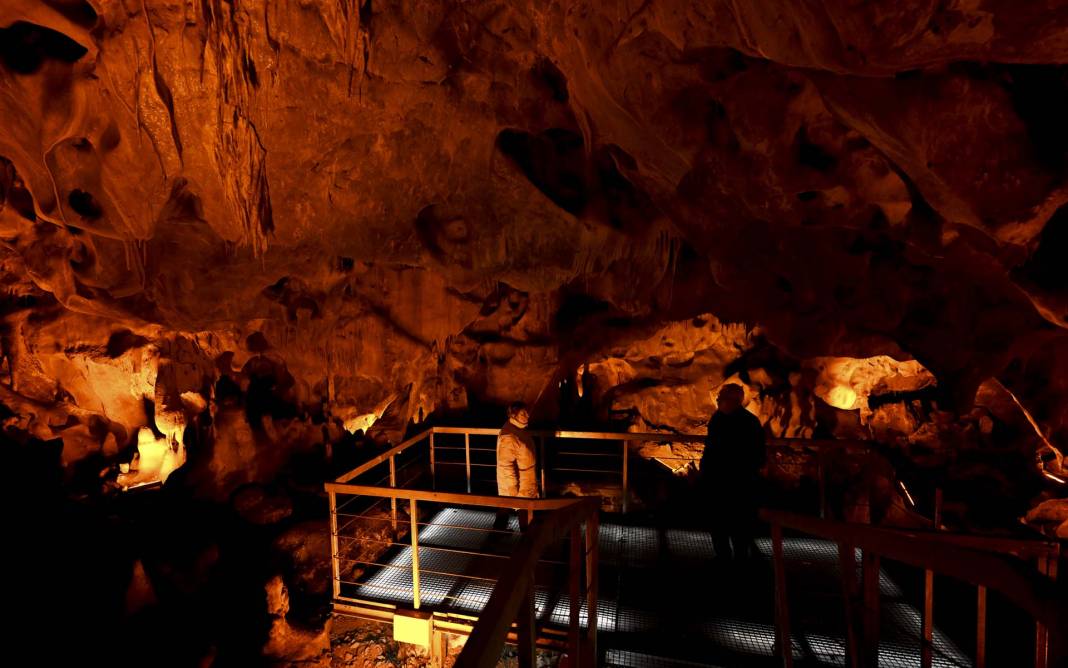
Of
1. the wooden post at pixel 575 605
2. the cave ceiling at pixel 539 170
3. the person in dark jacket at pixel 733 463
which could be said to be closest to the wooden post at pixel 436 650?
the wooden post at pixel 575 605

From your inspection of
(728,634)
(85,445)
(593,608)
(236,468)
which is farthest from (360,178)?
(85,445)

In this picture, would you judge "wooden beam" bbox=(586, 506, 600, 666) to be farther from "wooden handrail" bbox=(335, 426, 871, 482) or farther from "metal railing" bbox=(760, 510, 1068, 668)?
"wooden handrail" bbox=(335, 426, 871, 482)

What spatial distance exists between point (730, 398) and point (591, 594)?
5.74 feet

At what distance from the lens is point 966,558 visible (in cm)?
141

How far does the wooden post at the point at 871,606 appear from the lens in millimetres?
2377

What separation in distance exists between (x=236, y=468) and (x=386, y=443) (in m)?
2.60

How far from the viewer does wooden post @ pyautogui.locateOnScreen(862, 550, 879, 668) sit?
7.80 ft

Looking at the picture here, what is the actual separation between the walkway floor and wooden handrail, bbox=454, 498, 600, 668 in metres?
1.92

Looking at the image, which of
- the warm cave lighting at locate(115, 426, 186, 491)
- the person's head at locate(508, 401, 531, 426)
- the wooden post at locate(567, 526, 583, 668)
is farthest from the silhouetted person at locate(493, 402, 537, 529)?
the warm cave lighting at locate(115, 426, 186, 491)

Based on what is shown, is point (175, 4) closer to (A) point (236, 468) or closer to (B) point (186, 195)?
(B) point (186, 195)

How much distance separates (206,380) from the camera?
9.12 m

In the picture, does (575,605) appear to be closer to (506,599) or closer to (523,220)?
(506,599)

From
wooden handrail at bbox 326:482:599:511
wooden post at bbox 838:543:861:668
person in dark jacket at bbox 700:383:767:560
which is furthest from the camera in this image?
person in dark jacket at bbox 700:383:767:560

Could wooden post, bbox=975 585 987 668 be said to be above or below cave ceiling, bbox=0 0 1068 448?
below
